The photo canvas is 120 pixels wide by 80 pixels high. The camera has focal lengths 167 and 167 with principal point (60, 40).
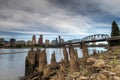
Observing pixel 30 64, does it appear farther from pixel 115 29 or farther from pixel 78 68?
pixel 115 29

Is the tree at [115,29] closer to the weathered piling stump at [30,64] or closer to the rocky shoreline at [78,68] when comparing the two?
the rocky shoreline at [78,68]

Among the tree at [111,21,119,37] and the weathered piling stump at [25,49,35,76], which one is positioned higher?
the tree at [111,21,119,37]

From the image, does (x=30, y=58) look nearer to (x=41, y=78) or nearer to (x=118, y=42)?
(x=41, y=78)

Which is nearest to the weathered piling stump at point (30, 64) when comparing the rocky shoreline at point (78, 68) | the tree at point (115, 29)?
the rocky shoreline at point (78, 68)

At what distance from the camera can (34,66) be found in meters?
46.2

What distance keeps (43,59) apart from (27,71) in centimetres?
780

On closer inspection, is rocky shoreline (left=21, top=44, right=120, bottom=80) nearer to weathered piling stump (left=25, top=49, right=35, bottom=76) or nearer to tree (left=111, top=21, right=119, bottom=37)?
weathered piling stump (left=25, top=49, right=35, bottom=76)

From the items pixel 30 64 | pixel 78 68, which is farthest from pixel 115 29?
pixel 78 68

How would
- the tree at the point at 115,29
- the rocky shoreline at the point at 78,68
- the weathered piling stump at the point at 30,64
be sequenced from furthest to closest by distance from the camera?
the tree at the point at 115,29, the weathered piling stump at the point at 30,64, the rocky shoreline at the point at 78,68

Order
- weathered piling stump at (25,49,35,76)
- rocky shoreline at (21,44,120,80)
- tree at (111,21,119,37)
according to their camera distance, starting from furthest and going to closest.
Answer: tree at (111,21,119,37)
weathered piling stump at (25,49,35,76)
rocky shoreline at (21,44,120,80)

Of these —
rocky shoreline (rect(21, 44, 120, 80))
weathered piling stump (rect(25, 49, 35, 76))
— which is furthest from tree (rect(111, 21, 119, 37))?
weathered piling stump (rect(25, 49, 35, 76))

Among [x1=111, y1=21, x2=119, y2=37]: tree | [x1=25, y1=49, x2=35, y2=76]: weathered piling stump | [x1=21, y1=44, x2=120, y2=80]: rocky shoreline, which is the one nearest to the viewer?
[x1=21, y1=44, x2=120, y2=80]: rocky shoreline

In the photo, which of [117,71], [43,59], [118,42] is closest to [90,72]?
[117,71]

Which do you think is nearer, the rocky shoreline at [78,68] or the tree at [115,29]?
the rocky shoreline at [78,68]
